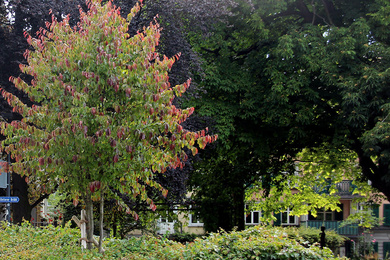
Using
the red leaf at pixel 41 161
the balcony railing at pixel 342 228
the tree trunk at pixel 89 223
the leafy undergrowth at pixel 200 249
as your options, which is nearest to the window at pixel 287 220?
the balcony railing at pixel 342 228

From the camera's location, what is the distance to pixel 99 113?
830 centimetres

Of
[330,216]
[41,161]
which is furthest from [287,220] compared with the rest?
[41,161]

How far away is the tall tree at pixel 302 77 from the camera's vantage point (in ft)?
50.1

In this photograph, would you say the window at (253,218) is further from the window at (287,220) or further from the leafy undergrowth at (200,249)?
the leafy undergrowth at (200,249)

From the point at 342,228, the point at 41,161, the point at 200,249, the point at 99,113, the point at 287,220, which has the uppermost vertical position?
the point at 99,113

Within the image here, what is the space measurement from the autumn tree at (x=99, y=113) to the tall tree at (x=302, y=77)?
6.34 meters

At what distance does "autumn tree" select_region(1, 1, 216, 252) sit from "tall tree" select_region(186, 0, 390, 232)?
20.8 ft

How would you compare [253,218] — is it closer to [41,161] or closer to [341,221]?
[341,221]

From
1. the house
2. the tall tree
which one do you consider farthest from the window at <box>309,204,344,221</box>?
the tall tree

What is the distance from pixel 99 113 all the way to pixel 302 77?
30.5 feet

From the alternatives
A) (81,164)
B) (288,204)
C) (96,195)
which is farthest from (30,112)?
(288,204)

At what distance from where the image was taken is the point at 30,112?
831cm

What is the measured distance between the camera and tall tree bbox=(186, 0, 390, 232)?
1527 cm

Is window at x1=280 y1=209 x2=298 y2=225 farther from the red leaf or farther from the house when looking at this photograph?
the red leaf
